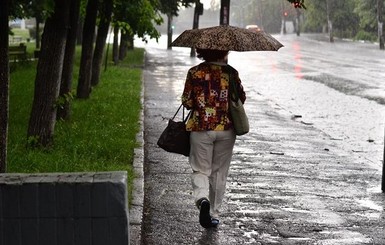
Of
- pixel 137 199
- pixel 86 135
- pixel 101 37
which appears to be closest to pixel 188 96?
pixel 137 199

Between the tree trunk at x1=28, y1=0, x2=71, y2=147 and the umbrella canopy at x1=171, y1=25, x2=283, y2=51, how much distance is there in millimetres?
4049

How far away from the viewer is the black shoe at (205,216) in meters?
7.14

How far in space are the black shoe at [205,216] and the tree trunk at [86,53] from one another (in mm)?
10752

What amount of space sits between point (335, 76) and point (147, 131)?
17460 millimetres

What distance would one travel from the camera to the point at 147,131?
14250 mm

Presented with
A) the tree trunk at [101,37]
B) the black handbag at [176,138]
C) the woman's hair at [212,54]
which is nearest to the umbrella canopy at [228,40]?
the woman's hair at [212,54]

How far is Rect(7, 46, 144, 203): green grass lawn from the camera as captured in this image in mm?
9609

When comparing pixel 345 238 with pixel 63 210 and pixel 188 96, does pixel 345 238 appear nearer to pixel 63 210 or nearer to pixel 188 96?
pixel 188 96

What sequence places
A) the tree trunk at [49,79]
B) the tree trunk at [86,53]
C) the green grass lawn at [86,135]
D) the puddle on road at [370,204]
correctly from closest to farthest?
1. the puddle on road at [370,204]
2. the green grass lawn at [86,135]
3. the tree trunk at [49,79]
4. the tree trunk at [86,53]

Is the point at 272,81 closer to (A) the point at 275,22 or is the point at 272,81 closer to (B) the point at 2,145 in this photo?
(B) the point at 2,145

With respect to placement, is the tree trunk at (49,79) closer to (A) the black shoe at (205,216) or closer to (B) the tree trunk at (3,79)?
(B) the tree trunk at (3,79)

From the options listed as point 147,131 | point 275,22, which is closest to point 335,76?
point 147,131

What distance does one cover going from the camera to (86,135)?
12.3 metres

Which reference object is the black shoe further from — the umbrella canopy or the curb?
the umbrella canopy
